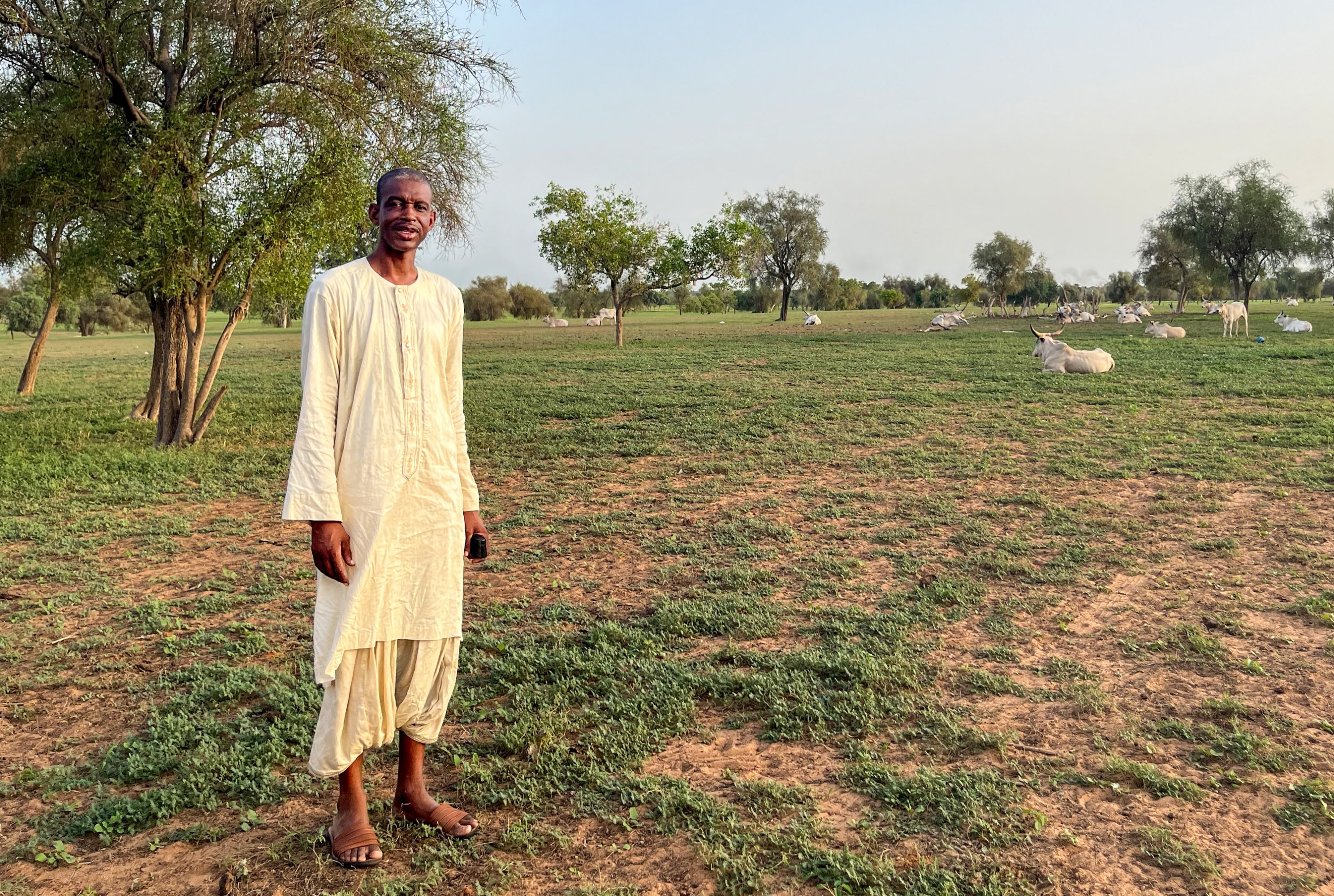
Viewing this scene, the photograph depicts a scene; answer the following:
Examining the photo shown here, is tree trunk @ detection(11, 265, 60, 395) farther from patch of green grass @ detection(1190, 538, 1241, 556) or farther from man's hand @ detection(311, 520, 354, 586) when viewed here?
patch of green grass @ detection(1190, 538, 1241, 556)

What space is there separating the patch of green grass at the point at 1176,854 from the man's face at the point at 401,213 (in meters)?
3.09

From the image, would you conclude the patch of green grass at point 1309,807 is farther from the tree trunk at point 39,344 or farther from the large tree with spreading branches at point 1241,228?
the large tree with spreading branches at point 1241,228

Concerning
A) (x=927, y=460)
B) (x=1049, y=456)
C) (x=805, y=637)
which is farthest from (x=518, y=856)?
(x=1049, y=456)

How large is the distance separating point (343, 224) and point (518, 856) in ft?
30.4

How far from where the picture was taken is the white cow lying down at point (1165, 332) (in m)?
25.4

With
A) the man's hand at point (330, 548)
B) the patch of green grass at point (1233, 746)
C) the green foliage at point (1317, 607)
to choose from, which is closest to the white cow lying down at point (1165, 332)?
the green foliage at point (1317, 607)

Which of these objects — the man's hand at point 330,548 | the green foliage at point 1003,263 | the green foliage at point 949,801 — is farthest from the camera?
the green foliage at point 1003,263

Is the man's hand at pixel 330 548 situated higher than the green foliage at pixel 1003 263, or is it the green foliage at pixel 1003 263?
the green foliage at pixel 1003 263

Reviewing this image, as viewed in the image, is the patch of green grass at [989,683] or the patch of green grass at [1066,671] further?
the patch of green grass at [1066,671]

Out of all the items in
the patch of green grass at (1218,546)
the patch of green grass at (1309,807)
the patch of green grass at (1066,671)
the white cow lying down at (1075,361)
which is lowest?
the patch of green grass at (1309,807)

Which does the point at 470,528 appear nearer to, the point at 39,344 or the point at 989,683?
the point at 989,683

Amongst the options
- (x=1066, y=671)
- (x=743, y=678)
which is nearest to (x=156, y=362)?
(x=743, y=678)

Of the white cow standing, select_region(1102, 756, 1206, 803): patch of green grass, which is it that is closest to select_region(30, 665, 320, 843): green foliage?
select_region(1102, 756, 1206, 803): patch of green grass

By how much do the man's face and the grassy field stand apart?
2000mm
